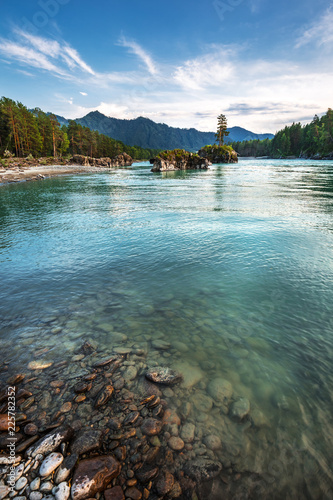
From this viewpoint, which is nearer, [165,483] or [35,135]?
[165,483]

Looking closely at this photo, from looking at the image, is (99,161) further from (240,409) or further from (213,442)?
(213,442)

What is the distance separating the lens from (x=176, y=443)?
158 inches

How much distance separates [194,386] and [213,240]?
35.6 feet

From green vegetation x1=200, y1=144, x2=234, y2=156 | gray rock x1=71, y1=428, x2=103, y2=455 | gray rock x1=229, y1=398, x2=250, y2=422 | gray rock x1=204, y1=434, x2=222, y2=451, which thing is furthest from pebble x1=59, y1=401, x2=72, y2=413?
green vegetation x1=200, y1=144, x2=234, y2=156

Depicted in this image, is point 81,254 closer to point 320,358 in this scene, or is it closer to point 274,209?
point 320,358

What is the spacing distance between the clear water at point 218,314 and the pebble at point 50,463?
245 cm

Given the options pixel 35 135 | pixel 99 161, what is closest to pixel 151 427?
pixel 35 135

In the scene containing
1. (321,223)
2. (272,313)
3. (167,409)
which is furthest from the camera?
(321,223)

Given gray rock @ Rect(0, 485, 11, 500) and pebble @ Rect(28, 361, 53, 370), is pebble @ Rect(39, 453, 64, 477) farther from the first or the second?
pebble @ Rect(28, 361, 53, 370)

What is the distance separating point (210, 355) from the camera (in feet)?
19.9

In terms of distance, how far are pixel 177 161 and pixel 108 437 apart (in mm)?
111408

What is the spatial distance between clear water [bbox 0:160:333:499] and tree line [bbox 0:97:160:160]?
337 feet

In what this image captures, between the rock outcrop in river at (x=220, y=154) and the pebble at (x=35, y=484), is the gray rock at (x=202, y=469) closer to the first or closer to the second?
the pebble at (x=35, y=484)

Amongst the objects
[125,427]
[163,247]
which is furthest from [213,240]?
[125,427]
